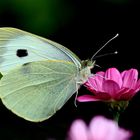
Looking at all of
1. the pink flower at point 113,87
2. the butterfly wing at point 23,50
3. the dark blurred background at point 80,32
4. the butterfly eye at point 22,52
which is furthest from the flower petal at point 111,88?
the dark blurred background at point 80,32

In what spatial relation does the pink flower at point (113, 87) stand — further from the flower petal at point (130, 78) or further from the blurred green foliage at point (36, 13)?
the blurred green foliage at point (36, 13)

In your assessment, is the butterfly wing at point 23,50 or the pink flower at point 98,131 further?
the butterfly wing at point 23,50

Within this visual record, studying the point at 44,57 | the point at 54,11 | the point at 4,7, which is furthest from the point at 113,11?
the point at 44,57

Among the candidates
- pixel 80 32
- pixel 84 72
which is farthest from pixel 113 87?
pixel 80 32

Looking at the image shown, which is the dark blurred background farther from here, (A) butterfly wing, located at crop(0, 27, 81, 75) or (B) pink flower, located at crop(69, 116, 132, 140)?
(B) pink flower, located at crop(69, 116, 132, 140)

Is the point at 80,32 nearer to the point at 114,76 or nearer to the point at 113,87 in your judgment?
the point at 114,76

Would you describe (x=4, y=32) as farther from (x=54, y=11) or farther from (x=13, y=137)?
(x=54, y=11)

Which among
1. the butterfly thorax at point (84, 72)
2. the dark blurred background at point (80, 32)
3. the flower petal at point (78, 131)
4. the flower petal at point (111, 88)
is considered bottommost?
the dark blurred background at point (80, 32)
